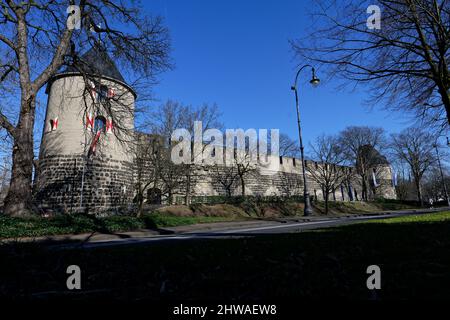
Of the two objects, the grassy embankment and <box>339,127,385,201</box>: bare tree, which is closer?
the grassy embankment

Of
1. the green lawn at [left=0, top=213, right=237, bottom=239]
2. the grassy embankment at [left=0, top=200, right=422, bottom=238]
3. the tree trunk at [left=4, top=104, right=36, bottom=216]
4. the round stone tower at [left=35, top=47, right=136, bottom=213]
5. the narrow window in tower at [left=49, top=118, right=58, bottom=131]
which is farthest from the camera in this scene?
the narrow window in tower at [left=49, top=118, right=58, bottom=131]

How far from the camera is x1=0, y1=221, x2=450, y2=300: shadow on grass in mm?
2246

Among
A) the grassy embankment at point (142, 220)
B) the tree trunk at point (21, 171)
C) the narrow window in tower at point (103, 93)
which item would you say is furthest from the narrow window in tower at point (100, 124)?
the tree trunk at point (21, 171)

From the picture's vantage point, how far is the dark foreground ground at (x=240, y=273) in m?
2.24

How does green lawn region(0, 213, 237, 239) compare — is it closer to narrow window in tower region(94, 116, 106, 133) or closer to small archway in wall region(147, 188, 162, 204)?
small archway in wall region(147, 188, 162, 204)

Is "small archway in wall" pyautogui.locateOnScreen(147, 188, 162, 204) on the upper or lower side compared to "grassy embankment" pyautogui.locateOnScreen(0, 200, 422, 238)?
upper

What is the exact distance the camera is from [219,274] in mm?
2826

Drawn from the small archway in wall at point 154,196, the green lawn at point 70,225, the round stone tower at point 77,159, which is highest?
the round stone tower at point 77,159

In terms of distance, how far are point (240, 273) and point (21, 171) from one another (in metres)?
12.6

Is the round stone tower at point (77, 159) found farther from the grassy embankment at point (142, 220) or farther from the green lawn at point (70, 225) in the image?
the green lawn at point (70, 225)

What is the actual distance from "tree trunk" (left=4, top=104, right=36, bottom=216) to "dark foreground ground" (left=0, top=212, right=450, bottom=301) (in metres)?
9.56

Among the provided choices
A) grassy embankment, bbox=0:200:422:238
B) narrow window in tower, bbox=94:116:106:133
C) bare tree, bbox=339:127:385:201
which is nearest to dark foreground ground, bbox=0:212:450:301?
grassy embankment, bbox=0:200:422:238

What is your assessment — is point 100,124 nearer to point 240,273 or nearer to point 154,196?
point 154,196
